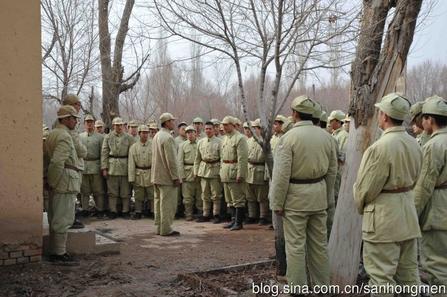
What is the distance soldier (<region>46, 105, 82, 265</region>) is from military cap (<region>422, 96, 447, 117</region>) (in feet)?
16.1

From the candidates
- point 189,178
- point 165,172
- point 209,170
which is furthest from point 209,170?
point 165,172

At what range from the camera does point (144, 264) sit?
734 centimetres

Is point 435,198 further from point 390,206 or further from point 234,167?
point 234,167

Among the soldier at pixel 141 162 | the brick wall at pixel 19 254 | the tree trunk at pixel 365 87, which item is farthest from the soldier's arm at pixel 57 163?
the soldier at pixel 141 162

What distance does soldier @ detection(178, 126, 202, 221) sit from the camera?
1173 cm

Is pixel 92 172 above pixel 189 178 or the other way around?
above

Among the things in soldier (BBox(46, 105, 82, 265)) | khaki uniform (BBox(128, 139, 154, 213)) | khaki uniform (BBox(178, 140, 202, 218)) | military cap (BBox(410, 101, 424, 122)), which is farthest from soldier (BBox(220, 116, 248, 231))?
military cap (BBox(410, 101, 424, 122))

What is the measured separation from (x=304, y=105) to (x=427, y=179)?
163cm

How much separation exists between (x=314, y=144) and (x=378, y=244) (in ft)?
4.39

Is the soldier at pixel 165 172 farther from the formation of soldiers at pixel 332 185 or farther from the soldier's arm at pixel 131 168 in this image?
the soldier's arm at pixel 131 168

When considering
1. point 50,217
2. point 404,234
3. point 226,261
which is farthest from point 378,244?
point 50,217

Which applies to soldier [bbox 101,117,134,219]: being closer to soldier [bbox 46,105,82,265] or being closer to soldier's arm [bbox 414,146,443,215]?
soldier [bbox 46,105,82,265]

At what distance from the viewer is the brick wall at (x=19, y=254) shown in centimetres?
661

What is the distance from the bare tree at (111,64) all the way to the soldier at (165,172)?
3530mm
